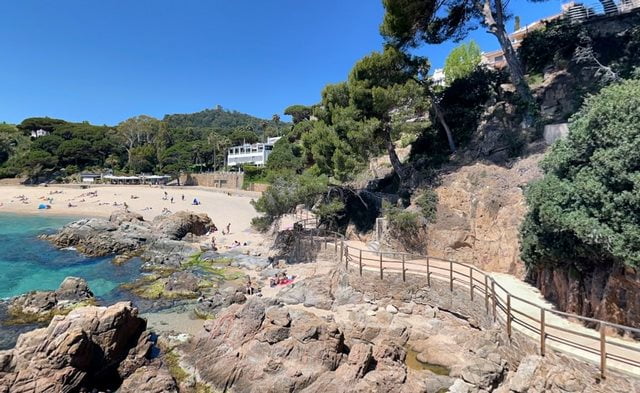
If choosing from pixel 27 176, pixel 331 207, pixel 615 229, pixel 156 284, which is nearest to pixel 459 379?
pixel 615 229

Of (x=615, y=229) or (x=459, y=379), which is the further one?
(x=459, y=379)

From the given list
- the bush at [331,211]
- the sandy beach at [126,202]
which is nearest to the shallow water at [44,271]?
the bush at [331,211]

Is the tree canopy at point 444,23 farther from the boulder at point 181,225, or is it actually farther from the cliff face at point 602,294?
the boulder at point 181,225

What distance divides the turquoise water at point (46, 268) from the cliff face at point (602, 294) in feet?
64.3

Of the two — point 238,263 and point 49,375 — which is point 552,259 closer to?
point 49,375

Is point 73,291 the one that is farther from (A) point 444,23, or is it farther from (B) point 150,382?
(A) point 444,23

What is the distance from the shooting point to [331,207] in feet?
65.4

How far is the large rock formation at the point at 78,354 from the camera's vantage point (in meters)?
9.07

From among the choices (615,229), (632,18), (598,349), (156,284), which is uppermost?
(632,18)

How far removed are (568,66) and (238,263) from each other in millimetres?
23740

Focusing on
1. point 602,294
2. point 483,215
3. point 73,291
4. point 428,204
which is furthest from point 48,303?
Result: point 602,294

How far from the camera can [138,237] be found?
3000 centimetres

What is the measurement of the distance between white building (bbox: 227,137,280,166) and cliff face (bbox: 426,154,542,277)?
58631 millimetres

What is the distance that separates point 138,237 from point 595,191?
3057 centimetres
